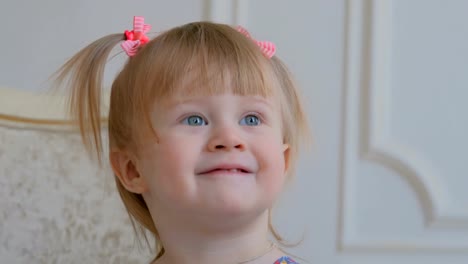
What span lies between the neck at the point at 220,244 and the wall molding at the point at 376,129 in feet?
1.55

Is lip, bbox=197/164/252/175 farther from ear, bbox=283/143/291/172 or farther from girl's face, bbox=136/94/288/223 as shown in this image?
ear, bbox=283/143/291/172

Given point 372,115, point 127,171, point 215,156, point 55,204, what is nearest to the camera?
point 215,156

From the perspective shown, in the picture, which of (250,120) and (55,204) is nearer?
(250,120)

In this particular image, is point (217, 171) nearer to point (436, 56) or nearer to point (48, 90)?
point (48, 90)

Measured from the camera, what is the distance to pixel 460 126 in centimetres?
134

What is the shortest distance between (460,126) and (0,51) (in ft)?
2.85

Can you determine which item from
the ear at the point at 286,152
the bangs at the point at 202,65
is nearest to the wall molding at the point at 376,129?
the ear at the point at 286,152

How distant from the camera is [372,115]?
1.32 metres

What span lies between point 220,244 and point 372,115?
1.83 feet

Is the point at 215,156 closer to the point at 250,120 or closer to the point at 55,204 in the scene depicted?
the point at 250,120

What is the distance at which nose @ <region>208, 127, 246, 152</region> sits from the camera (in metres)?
0.81

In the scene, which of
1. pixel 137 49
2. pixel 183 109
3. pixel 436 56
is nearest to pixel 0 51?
pixel 137 49

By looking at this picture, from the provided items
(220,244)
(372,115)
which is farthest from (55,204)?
(372,115)

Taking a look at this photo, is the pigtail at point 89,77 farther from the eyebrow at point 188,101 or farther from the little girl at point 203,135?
the eyebrow at point 188,101
